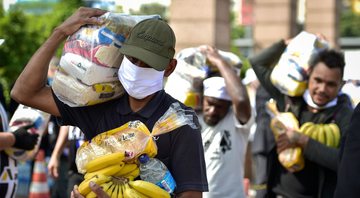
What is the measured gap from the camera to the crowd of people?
387cm

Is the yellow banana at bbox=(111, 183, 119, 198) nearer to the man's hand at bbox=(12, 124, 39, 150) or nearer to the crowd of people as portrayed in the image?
the crowd of people

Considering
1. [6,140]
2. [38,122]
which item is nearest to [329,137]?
[38,122]

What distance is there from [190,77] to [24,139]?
1429 mm

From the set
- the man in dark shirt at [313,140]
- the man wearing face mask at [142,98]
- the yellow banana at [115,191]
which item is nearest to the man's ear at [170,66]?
the man wearing face mask at [142,98]

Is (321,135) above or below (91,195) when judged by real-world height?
below

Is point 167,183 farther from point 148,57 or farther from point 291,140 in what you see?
point 291,140

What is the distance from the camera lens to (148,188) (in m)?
3.72

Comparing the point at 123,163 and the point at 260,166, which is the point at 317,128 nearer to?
the point at 260,166

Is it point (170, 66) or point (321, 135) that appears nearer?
point (170, 66)

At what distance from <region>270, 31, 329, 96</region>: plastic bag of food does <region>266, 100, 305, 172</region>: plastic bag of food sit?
0.61ft

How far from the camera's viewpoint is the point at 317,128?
19.9 feet

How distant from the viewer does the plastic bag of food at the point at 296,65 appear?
20.9ft

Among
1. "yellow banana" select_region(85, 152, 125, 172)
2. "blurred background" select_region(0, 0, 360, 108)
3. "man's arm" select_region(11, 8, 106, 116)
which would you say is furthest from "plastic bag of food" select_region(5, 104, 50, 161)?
"yellow banana" select_region(85, 152, 125, 172)

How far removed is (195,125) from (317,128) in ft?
7.56
